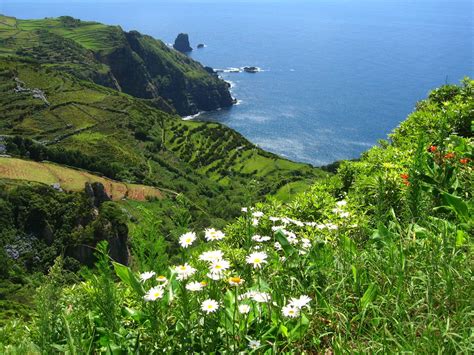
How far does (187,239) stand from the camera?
4.06 metres

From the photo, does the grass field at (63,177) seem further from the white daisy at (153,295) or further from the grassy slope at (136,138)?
the white daisy at (153,295)

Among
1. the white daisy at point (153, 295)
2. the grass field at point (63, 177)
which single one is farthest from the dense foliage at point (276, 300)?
the grass field at point (63, 177)

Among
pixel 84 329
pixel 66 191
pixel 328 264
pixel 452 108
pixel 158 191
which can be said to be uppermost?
pixel 452 108

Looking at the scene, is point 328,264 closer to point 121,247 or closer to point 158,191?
point 121,247

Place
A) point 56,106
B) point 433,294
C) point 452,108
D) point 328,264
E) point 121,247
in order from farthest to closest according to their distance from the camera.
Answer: point 56,106 < point 121,247 < point 452,108 < point 328,264 < point 433,294

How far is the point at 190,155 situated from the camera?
161125mm

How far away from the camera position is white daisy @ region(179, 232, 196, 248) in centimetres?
401

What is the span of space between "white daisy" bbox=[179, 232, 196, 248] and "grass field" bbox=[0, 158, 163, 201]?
103 m

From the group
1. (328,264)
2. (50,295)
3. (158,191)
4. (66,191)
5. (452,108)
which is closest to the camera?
(50,295)

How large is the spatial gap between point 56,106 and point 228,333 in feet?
537

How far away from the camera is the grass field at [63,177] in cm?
10056

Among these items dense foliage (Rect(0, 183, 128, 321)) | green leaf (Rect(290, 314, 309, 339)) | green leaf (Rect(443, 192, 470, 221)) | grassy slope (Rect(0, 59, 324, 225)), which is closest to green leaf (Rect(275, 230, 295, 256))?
green leaf (Rect(290, 314, 309, 339))

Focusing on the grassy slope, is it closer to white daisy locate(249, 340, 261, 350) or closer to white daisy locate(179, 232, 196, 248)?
white daisy locate(179, 232, 196, 248)

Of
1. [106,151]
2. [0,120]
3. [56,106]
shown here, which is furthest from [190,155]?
[0,120]
